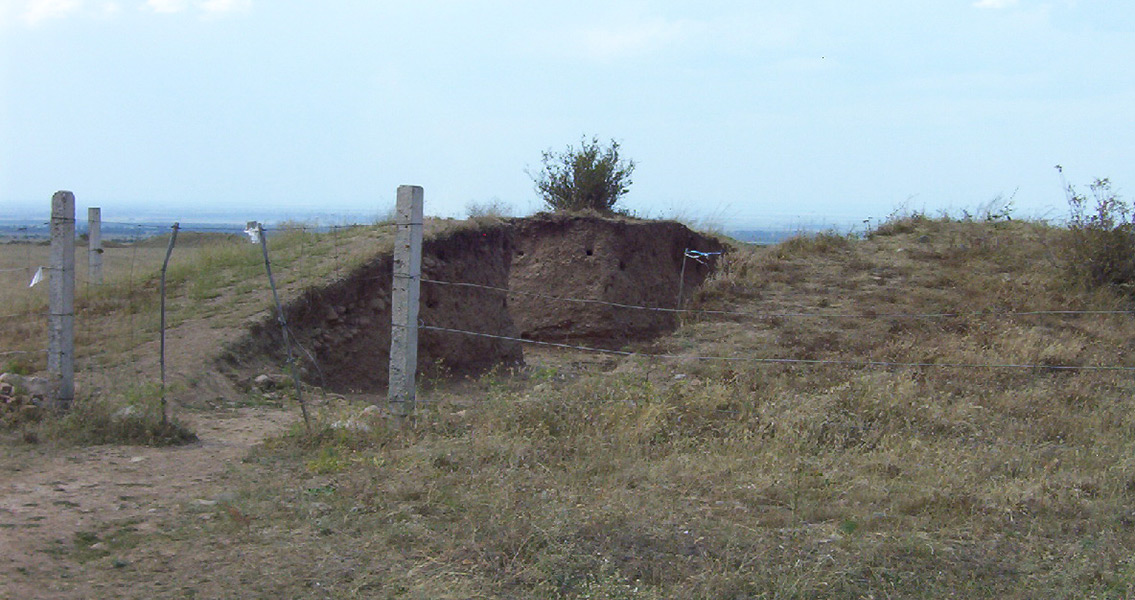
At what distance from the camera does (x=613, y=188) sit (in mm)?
18094

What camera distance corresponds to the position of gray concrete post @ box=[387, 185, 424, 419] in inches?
265

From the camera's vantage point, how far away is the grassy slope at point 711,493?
4273mm

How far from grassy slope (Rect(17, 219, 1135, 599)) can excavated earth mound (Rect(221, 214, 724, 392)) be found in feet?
7.54

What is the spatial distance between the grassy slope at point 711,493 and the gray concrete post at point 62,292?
2171mm

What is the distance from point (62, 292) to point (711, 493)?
523 cm

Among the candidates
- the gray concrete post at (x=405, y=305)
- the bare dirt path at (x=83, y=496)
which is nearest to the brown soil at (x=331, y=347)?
the bare dirt path at (x=83, y=496)

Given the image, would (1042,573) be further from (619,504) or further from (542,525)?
(542,525)

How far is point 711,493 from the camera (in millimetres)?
5582

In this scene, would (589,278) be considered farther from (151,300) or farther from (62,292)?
(62,292)

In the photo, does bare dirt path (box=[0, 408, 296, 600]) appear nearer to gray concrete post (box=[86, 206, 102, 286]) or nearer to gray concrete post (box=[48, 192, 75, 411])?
gray concrete post (box=[48, 192, 75, 411])

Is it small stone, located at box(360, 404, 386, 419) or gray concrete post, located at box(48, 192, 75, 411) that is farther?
gray concrete post, located at box(48, 192, 75, 411)

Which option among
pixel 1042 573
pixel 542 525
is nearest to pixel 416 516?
pixel 542 525

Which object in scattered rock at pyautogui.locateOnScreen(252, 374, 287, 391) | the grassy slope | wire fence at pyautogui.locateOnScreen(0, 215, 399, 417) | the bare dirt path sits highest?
wire fence at pyautogui.locateOnScreen(0, 215, 399, 417)

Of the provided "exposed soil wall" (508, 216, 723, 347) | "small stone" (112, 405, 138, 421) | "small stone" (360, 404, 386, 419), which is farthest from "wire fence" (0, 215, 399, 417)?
"exposed soil wall" (508, 216, 723, 347)
